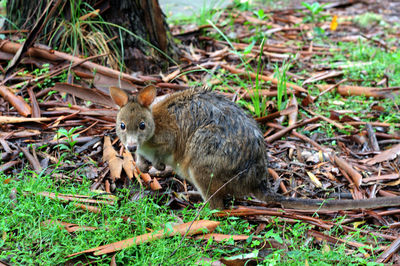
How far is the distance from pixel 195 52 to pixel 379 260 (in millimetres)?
4730

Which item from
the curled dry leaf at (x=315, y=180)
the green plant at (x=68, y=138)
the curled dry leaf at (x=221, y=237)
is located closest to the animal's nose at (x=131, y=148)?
the green plant at (x=68, y=138)

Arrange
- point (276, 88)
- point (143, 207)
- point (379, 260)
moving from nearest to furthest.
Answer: point (379, 260)
point (143, 207)
point (276, 88)

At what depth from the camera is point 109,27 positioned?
598 centimetres

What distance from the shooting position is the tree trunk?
5.82m

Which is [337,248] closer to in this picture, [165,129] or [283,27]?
[165,129]

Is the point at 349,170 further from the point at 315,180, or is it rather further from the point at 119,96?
the point at 119,96

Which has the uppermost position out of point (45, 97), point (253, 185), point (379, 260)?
point (45, 97)

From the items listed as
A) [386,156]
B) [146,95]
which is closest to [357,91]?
[386,156]

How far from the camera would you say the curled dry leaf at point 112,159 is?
436cm

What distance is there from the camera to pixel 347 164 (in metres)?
4.59

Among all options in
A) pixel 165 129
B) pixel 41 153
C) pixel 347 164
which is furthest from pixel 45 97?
pixel 347 164

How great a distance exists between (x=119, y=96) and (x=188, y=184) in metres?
1.25

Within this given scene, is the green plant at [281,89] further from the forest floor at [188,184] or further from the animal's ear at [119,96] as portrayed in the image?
the animal's ear at [119,96]

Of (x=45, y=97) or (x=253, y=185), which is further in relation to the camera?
(x=45, y=97)
